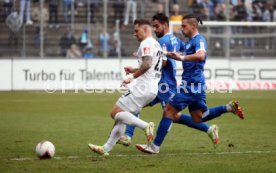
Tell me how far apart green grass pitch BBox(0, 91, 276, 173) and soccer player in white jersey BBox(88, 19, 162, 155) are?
37cm

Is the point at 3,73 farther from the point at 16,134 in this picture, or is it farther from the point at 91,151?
the point at 91,151

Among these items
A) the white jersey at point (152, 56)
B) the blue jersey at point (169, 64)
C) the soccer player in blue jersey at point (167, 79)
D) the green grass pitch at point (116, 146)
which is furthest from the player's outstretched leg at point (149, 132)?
the blue jersey at point (169, 64)

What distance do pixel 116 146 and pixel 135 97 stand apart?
2163 millimetres

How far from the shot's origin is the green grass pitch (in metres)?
10.4

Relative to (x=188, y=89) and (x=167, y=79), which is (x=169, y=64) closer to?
(x=167, y=79)

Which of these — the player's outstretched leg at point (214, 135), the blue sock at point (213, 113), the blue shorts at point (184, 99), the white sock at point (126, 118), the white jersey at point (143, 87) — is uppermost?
the white jersey at point (143, 87)

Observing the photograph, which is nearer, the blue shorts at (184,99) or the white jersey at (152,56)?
the white jersey at (152,56)

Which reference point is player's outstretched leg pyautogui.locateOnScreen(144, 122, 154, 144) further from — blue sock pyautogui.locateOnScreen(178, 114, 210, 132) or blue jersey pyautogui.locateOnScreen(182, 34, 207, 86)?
blue sock pyautogui.locateOnScreen(178, 114, 210, 132)

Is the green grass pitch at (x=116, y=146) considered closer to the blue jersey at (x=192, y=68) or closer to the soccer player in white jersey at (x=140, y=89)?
the soccer player in white jersey at (x=140, y=89)

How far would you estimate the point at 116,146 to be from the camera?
13641mm

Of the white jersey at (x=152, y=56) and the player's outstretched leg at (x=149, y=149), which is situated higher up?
the white jersey at (x=152, y=56)

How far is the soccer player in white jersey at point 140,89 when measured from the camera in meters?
11.6

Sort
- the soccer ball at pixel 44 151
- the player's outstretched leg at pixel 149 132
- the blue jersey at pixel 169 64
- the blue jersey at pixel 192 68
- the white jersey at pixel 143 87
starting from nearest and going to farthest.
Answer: the soccer ball at pixel 44 151 → the player's outstretched leg at pixel 149 132 → the white jersey at pixel 143 87 → the blue jersey at pixel 192 68 → the blue jersey at pixel 169 64

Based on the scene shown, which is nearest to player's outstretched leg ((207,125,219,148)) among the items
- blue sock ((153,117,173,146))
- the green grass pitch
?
the green grass pitch
